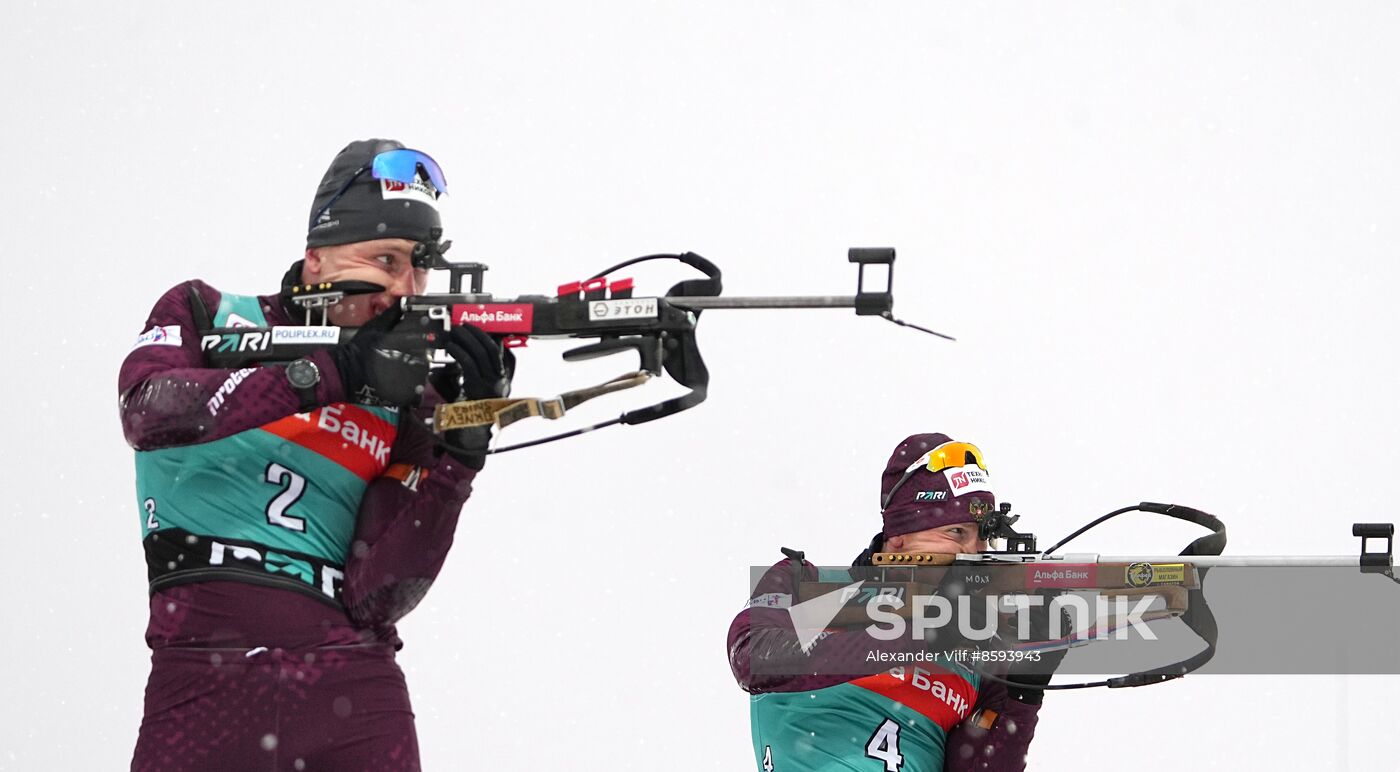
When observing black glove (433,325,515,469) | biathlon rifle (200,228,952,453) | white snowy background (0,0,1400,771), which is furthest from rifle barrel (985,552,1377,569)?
white snowy background (0,0,1400,771)

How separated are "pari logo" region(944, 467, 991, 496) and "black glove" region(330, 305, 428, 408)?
118 centimetres

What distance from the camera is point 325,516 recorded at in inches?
81.5

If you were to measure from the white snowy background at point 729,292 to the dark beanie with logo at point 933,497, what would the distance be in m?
1.13

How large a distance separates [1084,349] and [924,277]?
50cm

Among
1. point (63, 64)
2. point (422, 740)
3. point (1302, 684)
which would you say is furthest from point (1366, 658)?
point (63, 64)

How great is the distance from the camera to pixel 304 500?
205cm

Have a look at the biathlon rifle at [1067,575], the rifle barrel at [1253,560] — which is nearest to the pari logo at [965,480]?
the biathlon rifle at [1067,575]

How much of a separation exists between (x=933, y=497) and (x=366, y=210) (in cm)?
118

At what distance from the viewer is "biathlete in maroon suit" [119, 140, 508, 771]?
192 centimetres

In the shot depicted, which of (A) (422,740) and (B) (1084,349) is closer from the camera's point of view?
(A) (422,740)

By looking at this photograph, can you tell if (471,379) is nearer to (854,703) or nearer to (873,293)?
(873,293)

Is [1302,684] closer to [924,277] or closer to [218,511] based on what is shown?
[924,277]

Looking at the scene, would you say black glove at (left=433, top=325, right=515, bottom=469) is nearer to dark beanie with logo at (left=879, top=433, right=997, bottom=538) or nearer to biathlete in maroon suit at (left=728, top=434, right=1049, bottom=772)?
biathlete in maroon suit at (left=728, top=434, right=1049, bottom=772)

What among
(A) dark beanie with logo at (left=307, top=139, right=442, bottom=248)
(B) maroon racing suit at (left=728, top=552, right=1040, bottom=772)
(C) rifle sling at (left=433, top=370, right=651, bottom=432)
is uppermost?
(A) dark beanie with logo at (left=307, top=139, right=442, bottom=248)
